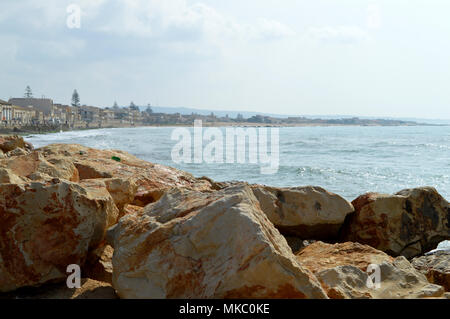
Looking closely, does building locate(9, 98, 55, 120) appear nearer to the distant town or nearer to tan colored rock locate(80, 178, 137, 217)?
the distant town

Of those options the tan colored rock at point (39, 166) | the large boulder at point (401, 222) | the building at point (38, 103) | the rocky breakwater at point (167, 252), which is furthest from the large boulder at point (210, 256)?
the building at point (38, 103)

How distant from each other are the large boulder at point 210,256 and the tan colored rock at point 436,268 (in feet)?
6.29

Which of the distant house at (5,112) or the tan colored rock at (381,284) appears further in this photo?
the distant house at (5,112)

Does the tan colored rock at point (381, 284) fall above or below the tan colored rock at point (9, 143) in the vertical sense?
below

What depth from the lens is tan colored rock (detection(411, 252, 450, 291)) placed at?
13.4ft

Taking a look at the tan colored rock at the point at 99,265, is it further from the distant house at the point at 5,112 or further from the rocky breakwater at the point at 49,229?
the distant house at the point at 5,112

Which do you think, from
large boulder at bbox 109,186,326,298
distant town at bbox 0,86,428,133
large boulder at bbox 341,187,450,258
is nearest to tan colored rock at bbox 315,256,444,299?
large boulder at bbox 109,186,326,298

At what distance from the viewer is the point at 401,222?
→ 6074 mm

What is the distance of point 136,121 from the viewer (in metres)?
142

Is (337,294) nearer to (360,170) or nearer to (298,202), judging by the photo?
(298,202)

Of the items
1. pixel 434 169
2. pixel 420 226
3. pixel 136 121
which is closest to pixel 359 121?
pixel 136 121

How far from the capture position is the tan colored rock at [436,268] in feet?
13.4

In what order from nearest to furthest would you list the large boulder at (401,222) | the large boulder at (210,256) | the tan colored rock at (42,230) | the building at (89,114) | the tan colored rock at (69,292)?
the large boulder at (210,256), the tan colored rock at (69,292), the tan colored rock at (42,230), the large boulder at (401,222), the building at (89,114)
